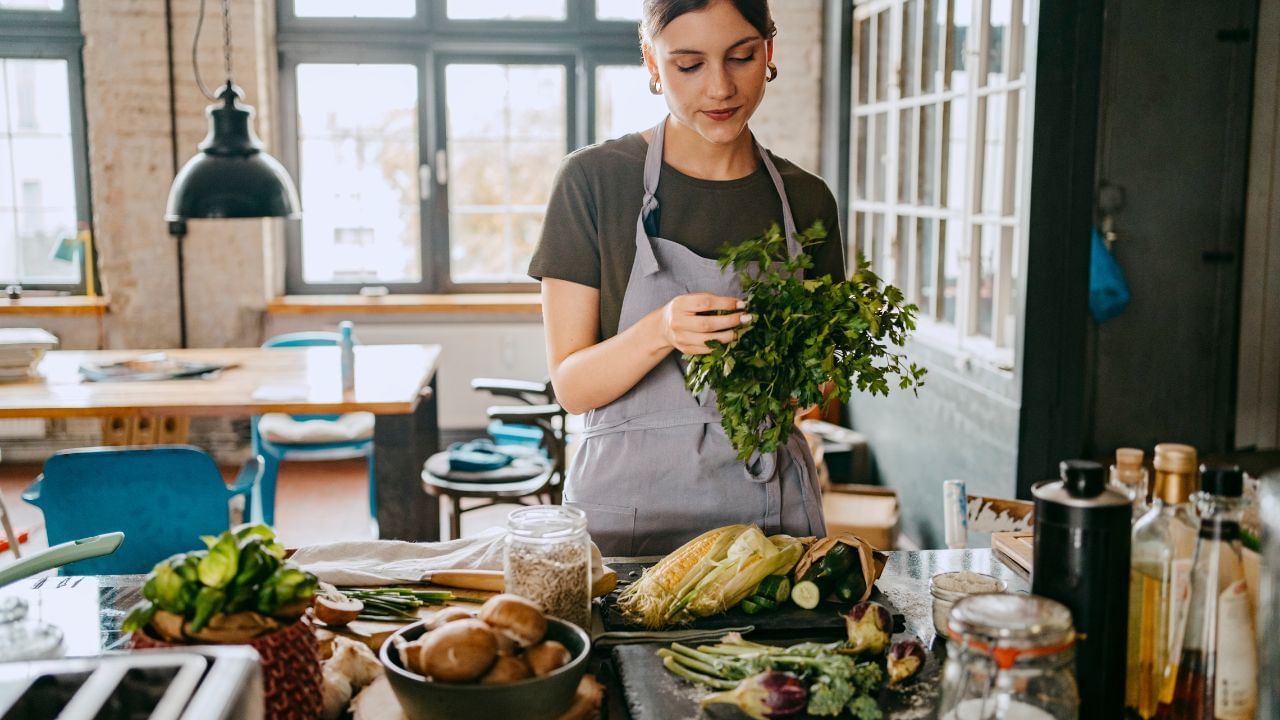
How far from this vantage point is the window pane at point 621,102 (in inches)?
249

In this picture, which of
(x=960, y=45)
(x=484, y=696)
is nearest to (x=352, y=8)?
(x=960, y=45)

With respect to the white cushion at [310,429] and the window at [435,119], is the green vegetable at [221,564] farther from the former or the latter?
the window at [435,119]

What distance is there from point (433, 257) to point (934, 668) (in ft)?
17.8

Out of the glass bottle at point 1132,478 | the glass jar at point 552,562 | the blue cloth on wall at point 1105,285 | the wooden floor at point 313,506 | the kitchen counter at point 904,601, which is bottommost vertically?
the wooden floor at point 313,506

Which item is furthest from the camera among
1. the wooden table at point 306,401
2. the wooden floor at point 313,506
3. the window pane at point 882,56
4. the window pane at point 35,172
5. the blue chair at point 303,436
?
the window pane at point 35,172

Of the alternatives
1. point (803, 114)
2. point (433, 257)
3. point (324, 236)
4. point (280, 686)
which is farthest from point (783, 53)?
point (280, 686)

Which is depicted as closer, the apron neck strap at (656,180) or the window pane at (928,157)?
the apron neck strap at (656,180)

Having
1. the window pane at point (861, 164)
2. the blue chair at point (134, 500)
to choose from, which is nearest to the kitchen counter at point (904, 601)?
the blue chair at point (134, 500)

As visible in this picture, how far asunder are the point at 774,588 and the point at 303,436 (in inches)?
147

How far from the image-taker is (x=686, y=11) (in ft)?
5.65

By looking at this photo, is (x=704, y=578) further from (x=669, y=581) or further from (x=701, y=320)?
(x=701, y=320)

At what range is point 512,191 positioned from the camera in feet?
21.0

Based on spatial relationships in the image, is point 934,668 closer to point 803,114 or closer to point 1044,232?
point 1044,232

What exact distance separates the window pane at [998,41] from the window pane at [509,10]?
3.01 metres
